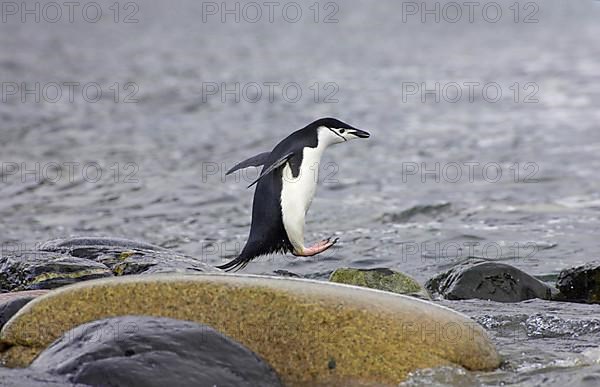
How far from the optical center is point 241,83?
2531cm

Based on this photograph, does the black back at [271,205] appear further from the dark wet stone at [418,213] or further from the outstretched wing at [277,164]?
the dark wet stone at [418,213]

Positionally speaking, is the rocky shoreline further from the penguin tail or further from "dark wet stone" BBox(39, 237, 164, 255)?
the penguin tail

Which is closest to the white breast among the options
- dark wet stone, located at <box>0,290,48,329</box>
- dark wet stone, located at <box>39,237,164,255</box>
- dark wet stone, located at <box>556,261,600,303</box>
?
dark wet stone, located at <box>39,237,164,255</box>

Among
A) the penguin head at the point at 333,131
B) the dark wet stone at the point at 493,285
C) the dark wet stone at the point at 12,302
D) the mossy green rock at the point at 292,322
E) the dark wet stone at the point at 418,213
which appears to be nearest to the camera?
the mossy green rock at the point at 292,322

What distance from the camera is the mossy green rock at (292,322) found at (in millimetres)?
5656

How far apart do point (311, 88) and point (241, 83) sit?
1790mm

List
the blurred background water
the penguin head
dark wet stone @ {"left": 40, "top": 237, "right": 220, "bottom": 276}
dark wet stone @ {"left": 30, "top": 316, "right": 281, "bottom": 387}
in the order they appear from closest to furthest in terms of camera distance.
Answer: dark wet stone @ {"left": 30, "top": 316, "right": 281, "bottom": 387} < dark wet stone @ {"left": 40, "top": 237, "right": 220, "bottom": 276} < the penguin head < the blurred background water

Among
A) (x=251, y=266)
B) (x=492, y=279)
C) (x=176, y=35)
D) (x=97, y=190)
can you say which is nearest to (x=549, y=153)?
(x=97, y=190)

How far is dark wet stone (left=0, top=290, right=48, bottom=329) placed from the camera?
6.27 m

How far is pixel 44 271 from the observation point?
24.8 ft

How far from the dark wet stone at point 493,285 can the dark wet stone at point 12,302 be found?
122 inches

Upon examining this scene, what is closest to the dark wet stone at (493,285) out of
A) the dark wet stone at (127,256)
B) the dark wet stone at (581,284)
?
the dark wet stone at (581,284)

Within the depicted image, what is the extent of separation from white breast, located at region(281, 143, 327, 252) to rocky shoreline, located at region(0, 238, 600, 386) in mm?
2753

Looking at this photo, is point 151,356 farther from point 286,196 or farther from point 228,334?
point 286,196
